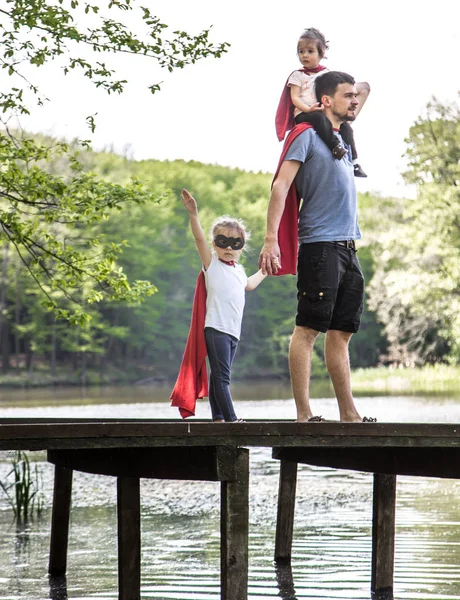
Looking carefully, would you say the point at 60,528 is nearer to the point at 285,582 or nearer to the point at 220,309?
the point at 285,582

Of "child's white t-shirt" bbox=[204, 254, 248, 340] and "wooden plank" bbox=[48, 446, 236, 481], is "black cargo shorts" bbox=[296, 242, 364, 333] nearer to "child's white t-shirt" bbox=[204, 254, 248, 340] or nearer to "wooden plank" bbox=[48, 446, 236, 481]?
"child's white t-shirt" bbox=[204, 254, 248, 340]

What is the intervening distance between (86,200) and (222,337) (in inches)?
194

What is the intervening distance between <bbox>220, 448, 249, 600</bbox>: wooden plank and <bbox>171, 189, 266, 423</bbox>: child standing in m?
0.92

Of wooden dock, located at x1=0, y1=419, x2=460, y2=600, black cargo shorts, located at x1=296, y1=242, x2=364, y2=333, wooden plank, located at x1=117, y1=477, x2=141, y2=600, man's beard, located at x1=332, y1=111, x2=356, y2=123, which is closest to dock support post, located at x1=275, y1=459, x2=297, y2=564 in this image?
wooden dock, located at x1=0, y1=419, x2=460, y2=600

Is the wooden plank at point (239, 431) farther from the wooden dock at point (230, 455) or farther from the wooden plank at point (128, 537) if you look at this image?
the wooden plank at point (128, 537)

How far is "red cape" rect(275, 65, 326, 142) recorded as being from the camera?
6.75 meters

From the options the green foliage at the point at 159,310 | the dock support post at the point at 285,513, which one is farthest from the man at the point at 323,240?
the green foliage at the point at 159,310

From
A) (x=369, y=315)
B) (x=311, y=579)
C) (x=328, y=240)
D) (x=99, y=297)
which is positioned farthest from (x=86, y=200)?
(x=369, y=315)

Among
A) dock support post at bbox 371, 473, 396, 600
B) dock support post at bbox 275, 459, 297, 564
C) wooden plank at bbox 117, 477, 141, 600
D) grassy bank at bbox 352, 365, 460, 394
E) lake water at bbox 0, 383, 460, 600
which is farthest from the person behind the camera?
grassy bank at bbox 352, 365, 460, 394

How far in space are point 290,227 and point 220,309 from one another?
2.53ft

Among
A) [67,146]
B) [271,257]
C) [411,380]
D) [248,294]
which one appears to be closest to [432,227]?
[411,380]

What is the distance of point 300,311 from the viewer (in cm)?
636

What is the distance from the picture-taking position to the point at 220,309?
22.6 ft

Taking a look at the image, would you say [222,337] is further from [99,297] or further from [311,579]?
[99,297]
